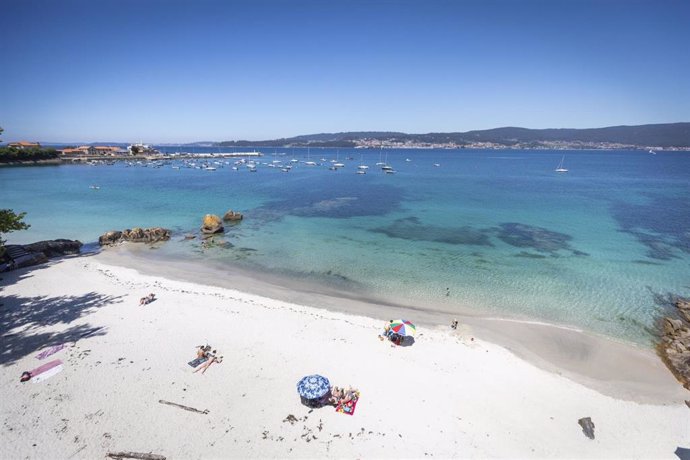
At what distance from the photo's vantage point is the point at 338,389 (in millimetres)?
12117

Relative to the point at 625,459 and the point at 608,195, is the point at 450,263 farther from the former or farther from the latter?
the point at 608,195

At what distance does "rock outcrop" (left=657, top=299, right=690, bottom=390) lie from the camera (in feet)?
48.4

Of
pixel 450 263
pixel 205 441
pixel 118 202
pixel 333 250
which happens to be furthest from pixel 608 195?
pixel 118 202

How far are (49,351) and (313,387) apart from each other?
12.2m

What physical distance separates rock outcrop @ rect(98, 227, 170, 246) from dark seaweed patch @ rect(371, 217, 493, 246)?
23.5 meters

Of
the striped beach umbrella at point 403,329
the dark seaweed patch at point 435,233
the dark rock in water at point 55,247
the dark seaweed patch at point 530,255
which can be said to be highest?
the dark rock in water at point 55,247

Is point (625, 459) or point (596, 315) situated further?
point (596, 315)

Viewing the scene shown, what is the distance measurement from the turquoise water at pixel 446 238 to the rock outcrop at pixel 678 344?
0.82m

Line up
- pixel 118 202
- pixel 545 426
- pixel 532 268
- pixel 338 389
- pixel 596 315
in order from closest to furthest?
pixel 545 426 → pixel 338 389 → pixel 596 315 → pixel 532 268 → pixel 118 202

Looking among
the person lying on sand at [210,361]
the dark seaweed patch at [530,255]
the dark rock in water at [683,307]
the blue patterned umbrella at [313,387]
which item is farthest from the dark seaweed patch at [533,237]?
the person lying on sand at [210,361]

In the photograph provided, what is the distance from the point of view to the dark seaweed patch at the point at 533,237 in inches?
1245

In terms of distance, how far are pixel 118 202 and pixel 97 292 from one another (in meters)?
40.1

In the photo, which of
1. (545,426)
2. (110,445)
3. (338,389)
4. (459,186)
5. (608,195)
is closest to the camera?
(110,445)

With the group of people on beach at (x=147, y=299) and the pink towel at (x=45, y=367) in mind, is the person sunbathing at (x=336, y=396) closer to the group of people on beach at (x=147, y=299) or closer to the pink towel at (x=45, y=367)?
the pink towel at (x=45, y=367)
